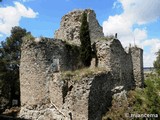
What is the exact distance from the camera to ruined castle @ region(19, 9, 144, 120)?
21.6m

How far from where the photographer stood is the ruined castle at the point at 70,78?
2158 cm

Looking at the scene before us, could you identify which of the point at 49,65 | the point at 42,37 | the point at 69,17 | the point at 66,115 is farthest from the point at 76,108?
the point at 69,17

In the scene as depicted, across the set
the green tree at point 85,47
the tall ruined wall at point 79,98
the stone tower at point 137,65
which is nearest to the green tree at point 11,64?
the tall ruined wall at point 79,98

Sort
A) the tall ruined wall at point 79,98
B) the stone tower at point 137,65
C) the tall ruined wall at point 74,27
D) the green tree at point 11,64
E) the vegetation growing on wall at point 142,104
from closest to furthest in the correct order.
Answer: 1. the vegetation growing on wall at point 142,104
2. the tall ruined wall at point 79,98
3. the stone tower at point 137,65
4. the tall ruined wall at point 74,27
5. the green tree at point 11,64

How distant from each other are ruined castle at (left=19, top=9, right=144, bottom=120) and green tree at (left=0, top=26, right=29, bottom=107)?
11958 millimetres

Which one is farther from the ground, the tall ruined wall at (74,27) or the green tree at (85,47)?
the tall ruined wall at (74,27)

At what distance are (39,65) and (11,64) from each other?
1421 centimetres

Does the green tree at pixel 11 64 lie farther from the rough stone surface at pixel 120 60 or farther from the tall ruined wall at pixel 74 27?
the rough stone surface at pixel 120 60

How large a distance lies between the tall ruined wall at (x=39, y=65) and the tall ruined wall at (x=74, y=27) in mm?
2652

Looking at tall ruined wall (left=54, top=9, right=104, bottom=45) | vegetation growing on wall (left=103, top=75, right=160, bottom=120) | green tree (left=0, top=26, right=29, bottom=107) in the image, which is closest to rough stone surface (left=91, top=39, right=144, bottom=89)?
vegetation growing on wall (left=103, top=75, right=160, bottom=120)

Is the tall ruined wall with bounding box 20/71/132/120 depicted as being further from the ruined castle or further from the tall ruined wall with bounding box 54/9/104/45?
the tall ruined wall with bounding box 54/9/104/45

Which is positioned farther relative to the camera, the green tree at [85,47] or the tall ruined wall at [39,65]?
the green tree at [85,47]

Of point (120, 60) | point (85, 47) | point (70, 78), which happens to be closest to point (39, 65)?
point (70, 78)

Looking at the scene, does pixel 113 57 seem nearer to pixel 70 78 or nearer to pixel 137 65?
pixel 70 78
